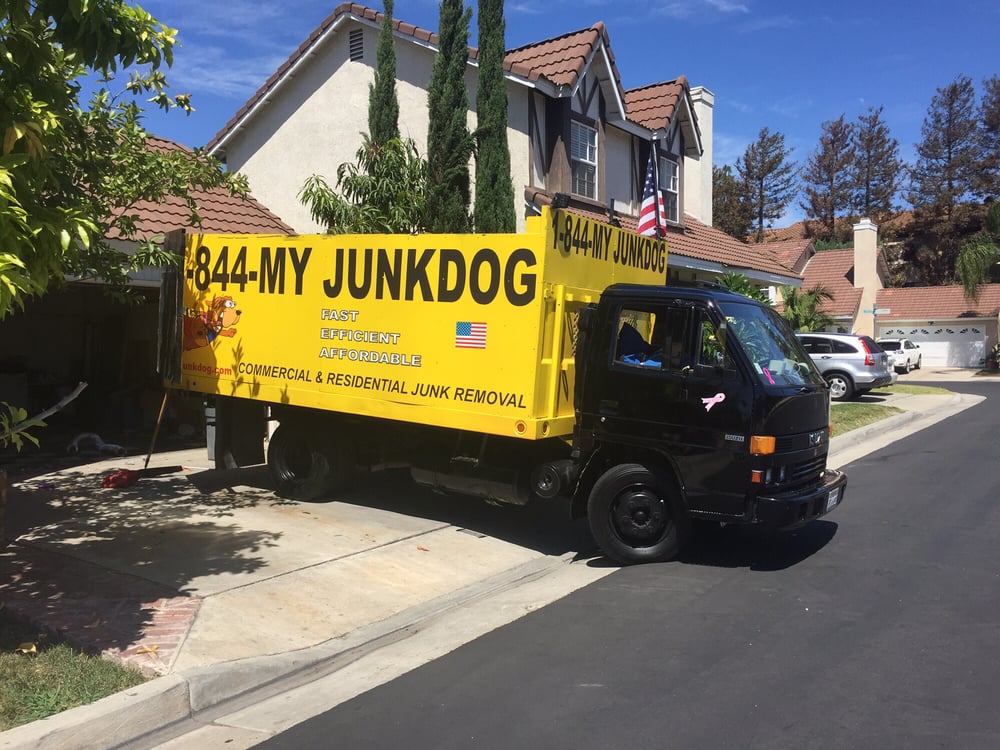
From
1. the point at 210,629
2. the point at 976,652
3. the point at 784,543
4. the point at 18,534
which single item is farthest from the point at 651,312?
the point at 18,534

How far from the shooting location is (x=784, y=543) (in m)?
7.75

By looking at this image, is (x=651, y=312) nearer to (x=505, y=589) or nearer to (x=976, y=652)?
(x=505, y=589)

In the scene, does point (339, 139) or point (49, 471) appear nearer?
point (49, 471)

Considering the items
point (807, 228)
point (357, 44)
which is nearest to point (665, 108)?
point (357, 44)

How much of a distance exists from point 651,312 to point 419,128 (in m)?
9.22

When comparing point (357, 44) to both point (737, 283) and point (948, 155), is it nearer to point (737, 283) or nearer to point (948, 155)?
point (737, 283)

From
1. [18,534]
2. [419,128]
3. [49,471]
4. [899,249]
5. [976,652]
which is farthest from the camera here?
[899,249]

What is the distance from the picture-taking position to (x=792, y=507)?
647 cm

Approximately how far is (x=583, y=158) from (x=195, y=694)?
43.4 feet

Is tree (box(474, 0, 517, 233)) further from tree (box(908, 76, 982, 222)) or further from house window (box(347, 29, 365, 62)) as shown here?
tree (box(908, 76, 982, 222))

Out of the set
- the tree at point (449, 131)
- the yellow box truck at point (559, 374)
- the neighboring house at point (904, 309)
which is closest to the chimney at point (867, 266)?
the neighboring house at point (904, 309)

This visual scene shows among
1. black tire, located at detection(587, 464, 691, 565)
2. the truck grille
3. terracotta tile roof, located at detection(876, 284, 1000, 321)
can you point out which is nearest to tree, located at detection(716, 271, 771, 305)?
the truck grille

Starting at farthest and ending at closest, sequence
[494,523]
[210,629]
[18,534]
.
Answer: [494,523], [18,534], [210,629]

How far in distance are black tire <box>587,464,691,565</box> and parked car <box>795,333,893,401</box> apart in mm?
14604
